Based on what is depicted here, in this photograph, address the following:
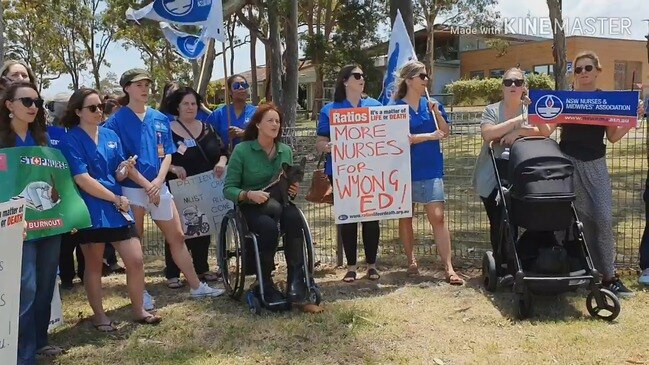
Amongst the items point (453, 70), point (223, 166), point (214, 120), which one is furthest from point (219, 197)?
point (453, 70)

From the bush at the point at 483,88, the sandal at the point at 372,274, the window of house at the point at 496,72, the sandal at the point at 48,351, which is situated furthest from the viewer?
the window of house at the point at 496,72

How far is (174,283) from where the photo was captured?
5.38m

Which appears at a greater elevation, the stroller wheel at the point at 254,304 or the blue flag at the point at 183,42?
the blue flag at the point at 183,42

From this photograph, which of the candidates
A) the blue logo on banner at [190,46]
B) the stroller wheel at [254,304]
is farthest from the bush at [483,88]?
the stroller wheel at [254,304]

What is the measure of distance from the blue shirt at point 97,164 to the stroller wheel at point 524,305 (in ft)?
8.97

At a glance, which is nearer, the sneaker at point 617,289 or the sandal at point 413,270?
the sneaker at point 617,289

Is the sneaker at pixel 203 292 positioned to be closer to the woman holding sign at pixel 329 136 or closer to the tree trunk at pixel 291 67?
the woman holding sign at pixel 329 136

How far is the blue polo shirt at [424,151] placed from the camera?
17.0 ft

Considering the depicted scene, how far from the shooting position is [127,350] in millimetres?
3959

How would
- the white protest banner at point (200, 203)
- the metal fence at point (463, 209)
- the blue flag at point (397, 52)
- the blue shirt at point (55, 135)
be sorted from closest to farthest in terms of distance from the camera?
the blue shirt at point (55, 135)
the white protest banner at point (200, 203)
the metal fence at point (463, 209)
the blue flag at point (397, 52)

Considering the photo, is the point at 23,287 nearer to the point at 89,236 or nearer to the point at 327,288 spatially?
the point at 89,236

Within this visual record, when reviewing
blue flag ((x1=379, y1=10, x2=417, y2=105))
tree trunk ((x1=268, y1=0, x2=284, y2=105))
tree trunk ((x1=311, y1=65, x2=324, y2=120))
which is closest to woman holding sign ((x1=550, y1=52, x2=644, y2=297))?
blue flag ((x1=379, y1=10, x2=417, y2=105))

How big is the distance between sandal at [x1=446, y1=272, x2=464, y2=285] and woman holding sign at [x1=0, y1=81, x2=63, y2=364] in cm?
310

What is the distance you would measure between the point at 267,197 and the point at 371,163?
1.10m
